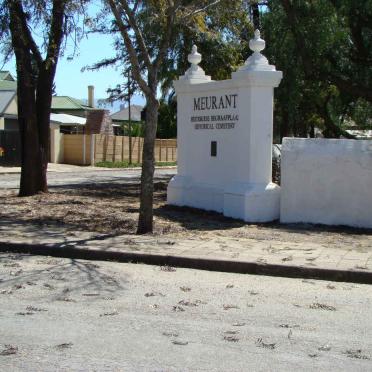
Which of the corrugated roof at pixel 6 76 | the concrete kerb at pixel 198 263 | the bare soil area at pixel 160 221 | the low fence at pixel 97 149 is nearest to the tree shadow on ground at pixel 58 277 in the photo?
the concrete kerb at pixel 198 263

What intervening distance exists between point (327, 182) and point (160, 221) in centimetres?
316

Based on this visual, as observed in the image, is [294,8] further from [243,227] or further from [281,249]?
[281,249]

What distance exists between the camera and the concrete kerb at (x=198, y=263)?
7.62m

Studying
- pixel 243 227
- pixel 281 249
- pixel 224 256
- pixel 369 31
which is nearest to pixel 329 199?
pixel 243 227

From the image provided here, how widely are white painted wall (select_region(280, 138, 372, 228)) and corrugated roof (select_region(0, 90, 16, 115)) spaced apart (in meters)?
27.6

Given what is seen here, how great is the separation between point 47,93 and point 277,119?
14153mm

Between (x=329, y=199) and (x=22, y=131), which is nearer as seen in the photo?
(x=329, y=199)

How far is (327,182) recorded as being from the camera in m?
11.3

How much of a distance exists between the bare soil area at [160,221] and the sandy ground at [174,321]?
7.95 ft

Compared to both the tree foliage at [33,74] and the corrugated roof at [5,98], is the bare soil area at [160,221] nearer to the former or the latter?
the tree foliage at [33,74]

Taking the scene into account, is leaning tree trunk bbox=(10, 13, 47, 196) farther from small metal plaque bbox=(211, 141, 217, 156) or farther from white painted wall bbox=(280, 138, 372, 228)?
white painted wall bbox=(280, 138, 372, 228)

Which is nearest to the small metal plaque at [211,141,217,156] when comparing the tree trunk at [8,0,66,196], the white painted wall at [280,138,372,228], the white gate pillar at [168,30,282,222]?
the white gate pillar at [168,30,282,222]

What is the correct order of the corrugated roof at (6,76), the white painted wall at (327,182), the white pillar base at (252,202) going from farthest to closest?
the corrugated roof at (6,76), the white pillar base at (252,202), the white painted wall at (327,182)

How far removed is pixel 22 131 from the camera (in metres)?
15.3
